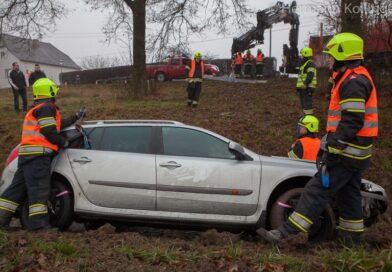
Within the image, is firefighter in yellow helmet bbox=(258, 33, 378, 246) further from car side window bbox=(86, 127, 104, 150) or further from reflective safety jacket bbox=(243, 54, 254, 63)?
reflective safety jacket bbox=(243, 54, 254, 63)

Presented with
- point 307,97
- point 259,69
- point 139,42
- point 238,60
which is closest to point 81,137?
point 307,97

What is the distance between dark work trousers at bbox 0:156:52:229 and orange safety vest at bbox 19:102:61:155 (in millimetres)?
107

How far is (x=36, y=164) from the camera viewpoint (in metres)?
5.55

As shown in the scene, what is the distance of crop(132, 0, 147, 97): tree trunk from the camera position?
1717cm

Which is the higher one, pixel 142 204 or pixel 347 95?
pixel 347 95

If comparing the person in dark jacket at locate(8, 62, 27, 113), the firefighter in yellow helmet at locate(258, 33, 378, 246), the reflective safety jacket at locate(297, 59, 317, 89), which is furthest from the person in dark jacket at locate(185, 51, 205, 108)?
the firefighter in yellow helmet at locate(258, 33, 378, 246)

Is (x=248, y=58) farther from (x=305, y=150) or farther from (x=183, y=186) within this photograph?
(x=183, y=186)

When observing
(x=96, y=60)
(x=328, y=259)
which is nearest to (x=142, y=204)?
(x=328, y=259)

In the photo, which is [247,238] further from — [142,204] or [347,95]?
[347,95]

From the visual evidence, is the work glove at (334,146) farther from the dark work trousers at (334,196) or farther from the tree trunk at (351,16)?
the tree trunk at (351,16)

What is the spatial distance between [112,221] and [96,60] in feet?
246

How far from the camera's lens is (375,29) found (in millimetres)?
16641

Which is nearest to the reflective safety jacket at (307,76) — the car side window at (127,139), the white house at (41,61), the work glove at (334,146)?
the car side window at (127,139)

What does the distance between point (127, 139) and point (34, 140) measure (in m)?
1.13
